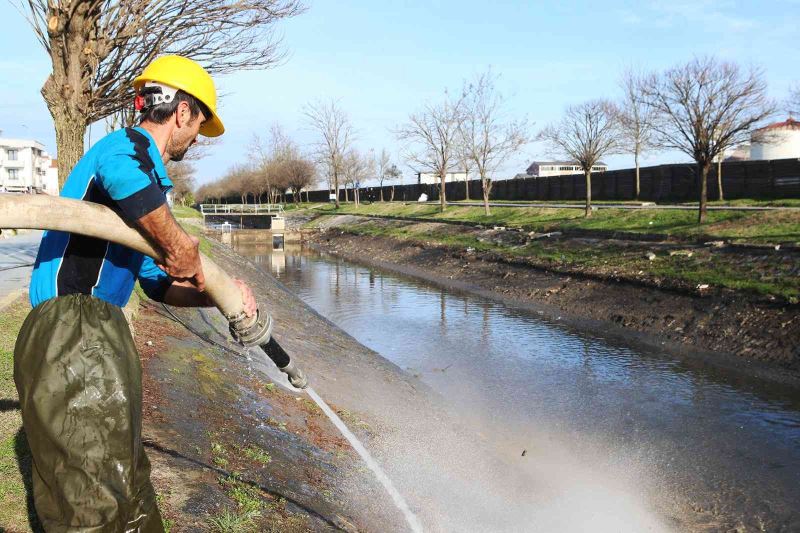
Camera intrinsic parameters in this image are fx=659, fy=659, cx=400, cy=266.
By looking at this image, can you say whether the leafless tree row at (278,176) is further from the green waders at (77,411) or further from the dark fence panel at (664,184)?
the green waders at (77,411)

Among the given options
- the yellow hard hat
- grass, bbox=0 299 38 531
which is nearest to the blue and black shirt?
the yellow hard hat

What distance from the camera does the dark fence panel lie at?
1467 inches

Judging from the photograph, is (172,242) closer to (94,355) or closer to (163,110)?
(94,355)

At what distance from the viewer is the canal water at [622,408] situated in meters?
8.82

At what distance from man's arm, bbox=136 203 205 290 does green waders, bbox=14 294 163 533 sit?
0.32m

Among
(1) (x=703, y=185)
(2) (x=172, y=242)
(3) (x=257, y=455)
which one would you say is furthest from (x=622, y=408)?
(1) (x=703, y=185)

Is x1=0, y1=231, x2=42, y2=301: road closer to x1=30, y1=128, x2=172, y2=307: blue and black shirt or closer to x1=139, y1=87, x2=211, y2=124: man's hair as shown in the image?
x1=139, y1=87, x2=211, y2=124: man's hair

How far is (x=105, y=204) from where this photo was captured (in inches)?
101

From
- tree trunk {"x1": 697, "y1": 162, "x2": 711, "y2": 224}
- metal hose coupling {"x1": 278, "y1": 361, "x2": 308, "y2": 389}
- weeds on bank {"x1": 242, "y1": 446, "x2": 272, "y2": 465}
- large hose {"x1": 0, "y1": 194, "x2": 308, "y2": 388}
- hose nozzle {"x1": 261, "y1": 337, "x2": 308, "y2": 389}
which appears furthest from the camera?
tree trunk {"x1": 697, "y1": 162, "x2": 711, "y2": 224}

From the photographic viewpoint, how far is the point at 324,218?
71938 millimetres

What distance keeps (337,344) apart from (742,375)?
921 cm

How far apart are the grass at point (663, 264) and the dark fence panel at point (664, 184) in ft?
49.7

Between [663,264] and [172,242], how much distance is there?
22.8 m

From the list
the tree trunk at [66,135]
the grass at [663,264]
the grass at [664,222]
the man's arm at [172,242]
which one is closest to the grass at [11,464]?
the man's arm at [172,242]
